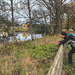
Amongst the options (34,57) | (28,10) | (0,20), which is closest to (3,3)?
(0,20)

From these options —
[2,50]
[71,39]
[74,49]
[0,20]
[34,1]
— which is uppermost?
[34,1]

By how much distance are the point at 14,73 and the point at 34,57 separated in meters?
1.70

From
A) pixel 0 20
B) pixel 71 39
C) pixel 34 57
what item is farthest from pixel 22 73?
pixel 0 20

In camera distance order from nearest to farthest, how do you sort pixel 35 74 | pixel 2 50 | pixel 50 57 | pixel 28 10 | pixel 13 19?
1. pixel 35 74
2. pixel 50 57
3. pixel 2 50
4. pixel 13 19
5. pixel 28 10

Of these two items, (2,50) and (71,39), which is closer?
(71,39)

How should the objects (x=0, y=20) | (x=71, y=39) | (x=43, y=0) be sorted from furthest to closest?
(x=43, y=0), (x=0, y=20), (x=71, y=39)

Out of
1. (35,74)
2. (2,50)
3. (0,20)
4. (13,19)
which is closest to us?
(35,74)

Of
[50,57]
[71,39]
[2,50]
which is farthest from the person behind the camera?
[2,50]

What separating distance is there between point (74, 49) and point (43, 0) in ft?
28.4

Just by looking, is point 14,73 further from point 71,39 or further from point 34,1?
point 34,1

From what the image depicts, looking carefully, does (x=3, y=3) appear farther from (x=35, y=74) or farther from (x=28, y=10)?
(x=35, y=74)

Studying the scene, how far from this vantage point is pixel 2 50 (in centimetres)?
480

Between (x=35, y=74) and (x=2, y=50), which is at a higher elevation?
(x=2, y=50)

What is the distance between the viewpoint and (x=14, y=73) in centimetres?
285
